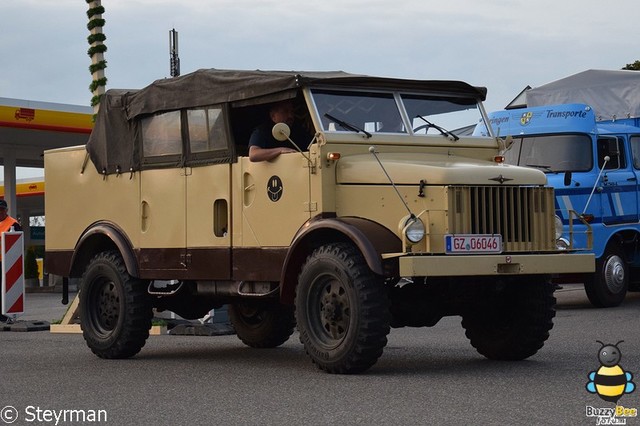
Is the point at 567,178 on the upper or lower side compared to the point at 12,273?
upper

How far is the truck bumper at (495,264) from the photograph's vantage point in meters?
9.23

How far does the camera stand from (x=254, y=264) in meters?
10.9

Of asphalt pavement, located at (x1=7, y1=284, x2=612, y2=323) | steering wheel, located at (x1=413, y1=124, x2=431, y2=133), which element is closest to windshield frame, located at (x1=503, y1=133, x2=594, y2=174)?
asphalt pavement, located at (x1=7, y1=284, x2=612, y2=323)

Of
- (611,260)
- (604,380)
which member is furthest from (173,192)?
(611,260)

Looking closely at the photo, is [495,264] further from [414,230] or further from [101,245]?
[101,245]

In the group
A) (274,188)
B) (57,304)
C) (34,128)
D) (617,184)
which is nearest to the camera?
(274,188)

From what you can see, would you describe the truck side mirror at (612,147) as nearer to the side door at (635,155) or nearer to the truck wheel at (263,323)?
the side door at (635,155)

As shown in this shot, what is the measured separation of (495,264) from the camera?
9.59 meters

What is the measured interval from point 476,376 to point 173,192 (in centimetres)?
379

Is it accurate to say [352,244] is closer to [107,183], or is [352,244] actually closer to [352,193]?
[352,193]

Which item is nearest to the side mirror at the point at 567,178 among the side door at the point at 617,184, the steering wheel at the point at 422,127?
the side door at the point at 617,184

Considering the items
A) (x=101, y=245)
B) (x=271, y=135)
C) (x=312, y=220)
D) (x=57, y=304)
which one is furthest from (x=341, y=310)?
(x=57, y=304)

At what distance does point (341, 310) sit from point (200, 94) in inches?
114

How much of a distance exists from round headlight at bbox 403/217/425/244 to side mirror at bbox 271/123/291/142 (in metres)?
1.32
